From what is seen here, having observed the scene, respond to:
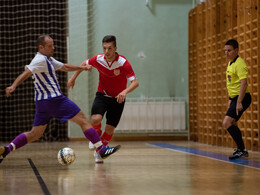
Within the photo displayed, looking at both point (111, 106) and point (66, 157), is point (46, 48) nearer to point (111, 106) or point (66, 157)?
point (66, 157)

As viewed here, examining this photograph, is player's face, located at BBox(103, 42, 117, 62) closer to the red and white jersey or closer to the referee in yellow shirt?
the red and white jersey

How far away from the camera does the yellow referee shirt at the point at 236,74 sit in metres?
6.57

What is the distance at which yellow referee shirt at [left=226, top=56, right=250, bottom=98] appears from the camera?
657 centimetres

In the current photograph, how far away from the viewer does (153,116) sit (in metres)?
12.4

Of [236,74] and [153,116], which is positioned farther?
[153,116]

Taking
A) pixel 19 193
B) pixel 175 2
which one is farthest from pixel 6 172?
pixel 175 2

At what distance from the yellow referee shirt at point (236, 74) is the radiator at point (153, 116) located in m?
5.60

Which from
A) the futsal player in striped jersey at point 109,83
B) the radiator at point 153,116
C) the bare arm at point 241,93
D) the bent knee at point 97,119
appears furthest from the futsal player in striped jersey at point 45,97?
the radiator at point 153,116

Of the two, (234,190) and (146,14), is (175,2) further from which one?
(234,190)

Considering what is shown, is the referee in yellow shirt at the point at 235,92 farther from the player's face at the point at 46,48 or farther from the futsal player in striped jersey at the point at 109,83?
the player's face at the point at 46,48

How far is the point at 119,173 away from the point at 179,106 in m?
7.65

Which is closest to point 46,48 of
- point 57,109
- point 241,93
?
point 57,109

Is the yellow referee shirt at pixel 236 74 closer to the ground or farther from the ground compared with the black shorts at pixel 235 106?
farther from the ground

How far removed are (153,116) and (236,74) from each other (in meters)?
5.77
